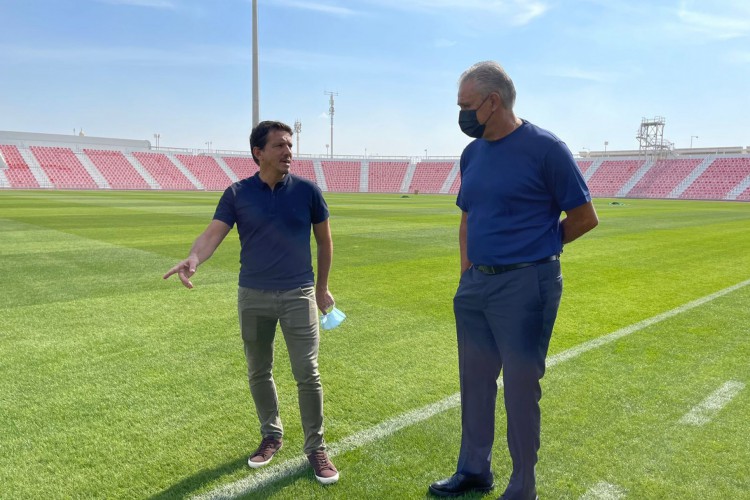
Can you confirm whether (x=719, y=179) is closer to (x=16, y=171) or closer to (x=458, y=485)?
(x=458, y=485)

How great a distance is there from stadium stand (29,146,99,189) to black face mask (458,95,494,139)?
65.9 metres

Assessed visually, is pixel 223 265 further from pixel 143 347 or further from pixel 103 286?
pixel 143 347

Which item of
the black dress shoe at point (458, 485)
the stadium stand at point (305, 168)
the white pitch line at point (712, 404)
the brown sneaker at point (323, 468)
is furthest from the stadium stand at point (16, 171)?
the white pitch line at point (712, 404)

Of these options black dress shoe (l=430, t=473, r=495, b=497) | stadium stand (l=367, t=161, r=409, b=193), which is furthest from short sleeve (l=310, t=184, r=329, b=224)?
stadium stand (l=367, t=161, r=409, b=193)

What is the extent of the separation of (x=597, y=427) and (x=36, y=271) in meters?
9.12

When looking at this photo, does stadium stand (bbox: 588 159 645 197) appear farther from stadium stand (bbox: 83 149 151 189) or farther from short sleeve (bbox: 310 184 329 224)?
short sleeve (bbox: 310 184 329 224)

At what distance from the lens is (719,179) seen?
5975 cm

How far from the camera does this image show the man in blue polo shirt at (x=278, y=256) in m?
3.02

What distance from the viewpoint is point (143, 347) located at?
531 centimetres

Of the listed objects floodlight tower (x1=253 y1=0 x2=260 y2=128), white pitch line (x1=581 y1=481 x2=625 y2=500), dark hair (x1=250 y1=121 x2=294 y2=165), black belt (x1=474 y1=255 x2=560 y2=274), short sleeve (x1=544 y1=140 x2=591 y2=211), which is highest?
floodlight tower (x1=253 y1=0 x2=260 y2=128)

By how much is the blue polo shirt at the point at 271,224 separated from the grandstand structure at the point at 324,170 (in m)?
57.9

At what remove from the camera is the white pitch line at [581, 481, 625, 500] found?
9.52 ft

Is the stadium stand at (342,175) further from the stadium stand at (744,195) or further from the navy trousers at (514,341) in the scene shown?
the navy trousers at (514,341)

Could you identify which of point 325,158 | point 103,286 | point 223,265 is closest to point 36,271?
point 103,286
